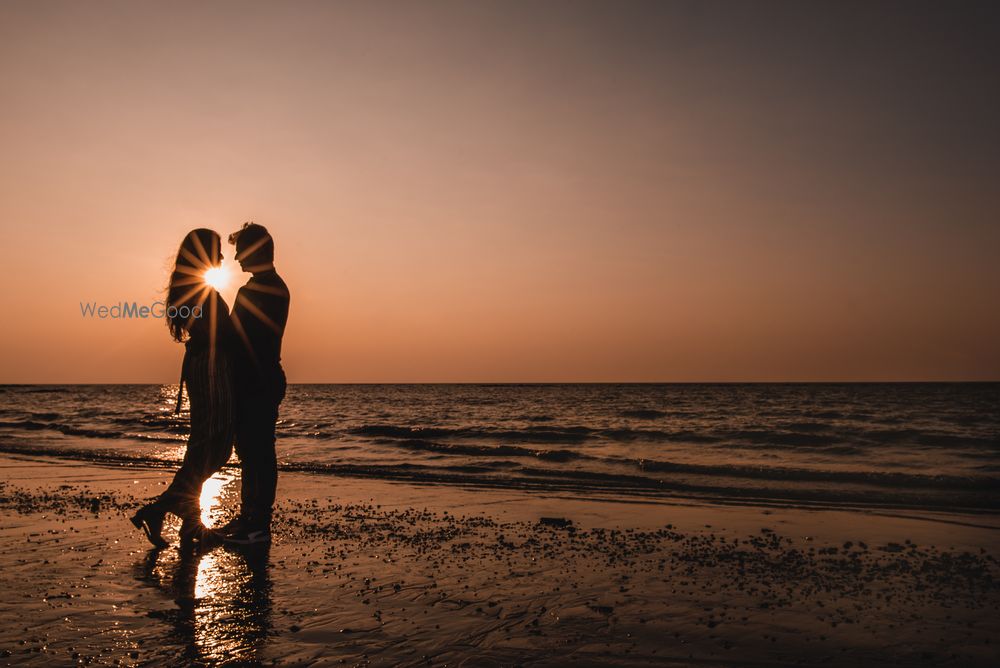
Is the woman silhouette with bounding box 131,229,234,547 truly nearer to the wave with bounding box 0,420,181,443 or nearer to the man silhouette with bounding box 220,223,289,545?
the man silhouette with bounding box 220,223,289,545

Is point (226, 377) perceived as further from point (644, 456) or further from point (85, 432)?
point (85, 432)

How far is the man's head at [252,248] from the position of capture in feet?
18.8

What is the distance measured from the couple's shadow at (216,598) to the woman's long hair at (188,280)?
1.70 meters

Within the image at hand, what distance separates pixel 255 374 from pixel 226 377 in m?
0.24

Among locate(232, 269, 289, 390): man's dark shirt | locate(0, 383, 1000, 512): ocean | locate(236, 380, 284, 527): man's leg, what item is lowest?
locate(0, 383, 1000, 512): ocean

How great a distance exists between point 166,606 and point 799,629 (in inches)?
145

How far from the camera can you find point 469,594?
184 inches

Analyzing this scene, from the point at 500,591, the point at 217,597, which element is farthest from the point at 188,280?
the point at 500,591

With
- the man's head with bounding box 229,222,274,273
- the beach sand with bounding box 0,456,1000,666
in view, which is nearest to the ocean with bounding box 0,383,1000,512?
the beach sand with bounding box 0,456,1000,666

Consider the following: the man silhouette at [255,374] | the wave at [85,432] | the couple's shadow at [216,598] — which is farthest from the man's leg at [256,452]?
the wave at [85,432]

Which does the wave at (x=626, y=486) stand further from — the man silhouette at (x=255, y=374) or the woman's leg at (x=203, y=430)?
the woman's leg at (x=203, y=430)

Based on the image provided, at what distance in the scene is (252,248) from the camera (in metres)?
5.75

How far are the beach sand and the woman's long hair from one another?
1795 millimetres

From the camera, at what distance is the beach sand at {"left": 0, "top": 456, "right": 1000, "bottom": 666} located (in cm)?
359
